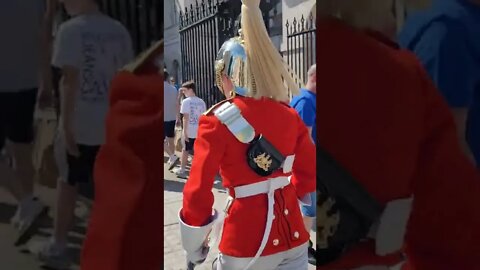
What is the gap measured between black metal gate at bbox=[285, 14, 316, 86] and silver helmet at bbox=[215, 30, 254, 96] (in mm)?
2326

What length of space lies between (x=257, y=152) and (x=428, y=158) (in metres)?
0.98

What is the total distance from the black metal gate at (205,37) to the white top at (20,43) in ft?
16.0

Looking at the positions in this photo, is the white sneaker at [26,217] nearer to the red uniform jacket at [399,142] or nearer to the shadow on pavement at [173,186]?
the red uniform jacket at [399,142]

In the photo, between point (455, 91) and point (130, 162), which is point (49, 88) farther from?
point (455, 91)

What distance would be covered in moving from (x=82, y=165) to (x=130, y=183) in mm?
82

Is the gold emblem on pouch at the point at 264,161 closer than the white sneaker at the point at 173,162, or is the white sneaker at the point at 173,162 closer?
the gold emblem on pouch at the point at 264,161

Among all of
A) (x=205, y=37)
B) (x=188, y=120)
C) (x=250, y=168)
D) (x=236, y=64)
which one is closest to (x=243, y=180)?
(x=250, y=168)

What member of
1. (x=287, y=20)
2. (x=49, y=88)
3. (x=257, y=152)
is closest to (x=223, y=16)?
(x=287, y=20)

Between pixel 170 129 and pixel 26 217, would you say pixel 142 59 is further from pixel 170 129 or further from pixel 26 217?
pixel 170 129

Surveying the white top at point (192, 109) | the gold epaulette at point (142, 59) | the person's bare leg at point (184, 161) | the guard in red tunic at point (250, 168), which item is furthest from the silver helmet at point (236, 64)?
the person's bare leg at point (184, 161)

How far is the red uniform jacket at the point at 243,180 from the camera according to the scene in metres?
1.76

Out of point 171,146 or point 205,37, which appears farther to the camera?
point 205,37

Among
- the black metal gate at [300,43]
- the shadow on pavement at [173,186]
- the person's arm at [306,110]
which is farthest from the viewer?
the black metal gate at [300,43]

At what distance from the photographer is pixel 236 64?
1.96 meters
